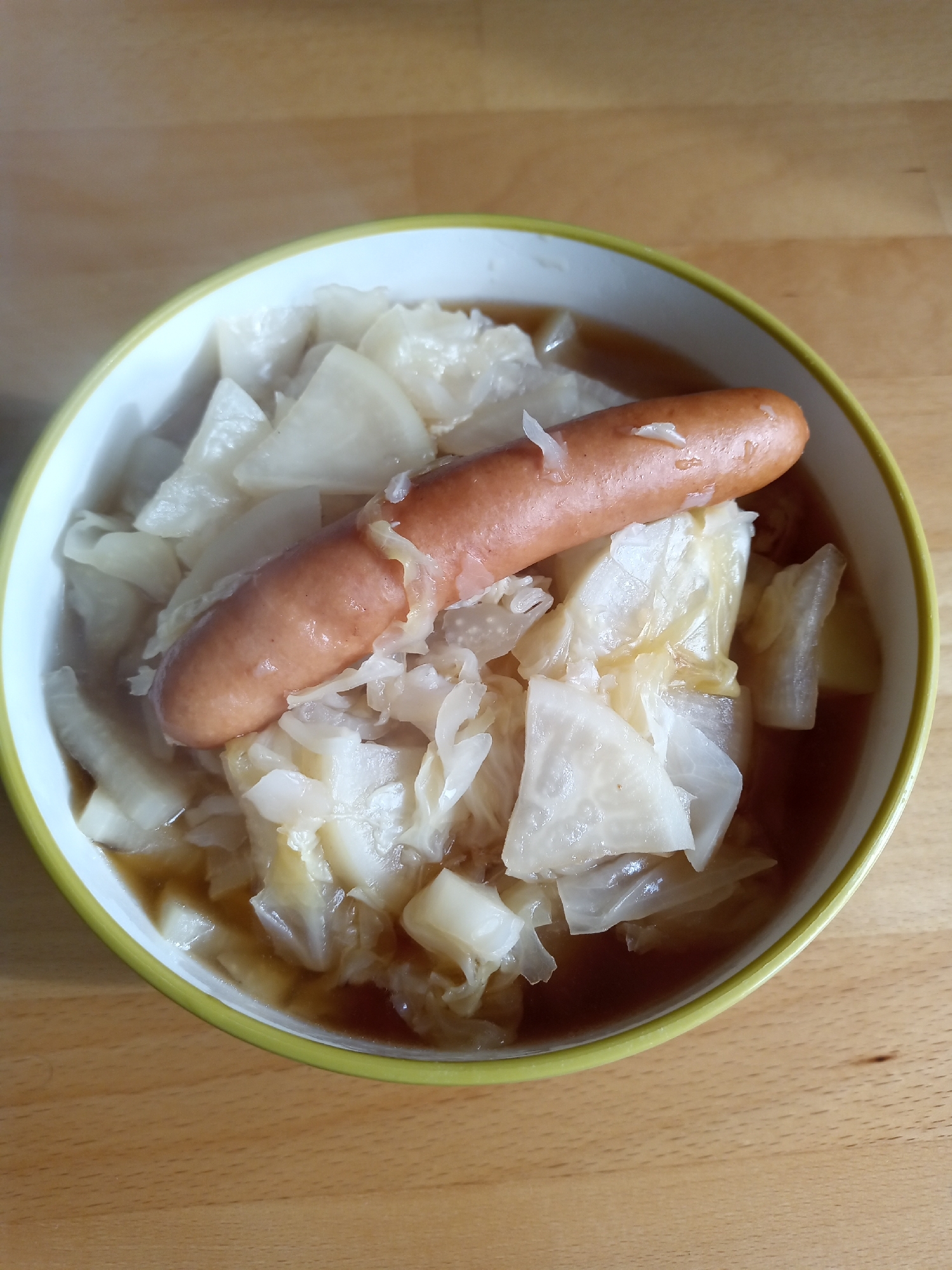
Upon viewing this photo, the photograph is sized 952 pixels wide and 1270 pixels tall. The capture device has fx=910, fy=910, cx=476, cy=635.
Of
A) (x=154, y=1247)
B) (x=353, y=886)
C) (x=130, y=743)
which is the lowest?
(x=154, y=1247)

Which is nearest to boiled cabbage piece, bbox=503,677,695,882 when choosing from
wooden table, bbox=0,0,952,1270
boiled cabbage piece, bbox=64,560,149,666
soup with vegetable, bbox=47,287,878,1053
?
Answer: soup with vegetable, bbox=47,287,878,1053

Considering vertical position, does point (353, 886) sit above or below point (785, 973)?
above

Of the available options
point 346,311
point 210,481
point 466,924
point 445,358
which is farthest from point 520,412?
point 466,924

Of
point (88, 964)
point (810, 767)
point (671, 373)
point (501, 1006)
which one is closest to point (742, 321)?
point (671, 373)

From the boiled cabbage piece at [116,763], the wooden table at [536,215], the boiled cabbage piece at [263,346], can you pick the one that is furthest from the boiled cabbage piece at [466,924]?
the boiled cabbage piece at [263,346]

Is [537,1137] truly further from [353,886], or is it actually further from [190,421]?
[190,421]

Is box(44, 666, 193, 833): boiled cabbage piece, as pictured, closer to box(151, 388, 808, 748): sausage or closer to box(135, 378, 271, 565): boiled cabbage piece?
box(151, 388, 808, 748): sausage

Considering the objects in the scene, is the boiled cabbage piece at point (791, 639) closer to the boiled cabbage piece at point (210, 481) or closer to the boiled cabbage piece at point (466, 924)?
the boiled cabbage piece at point (466, 924)
